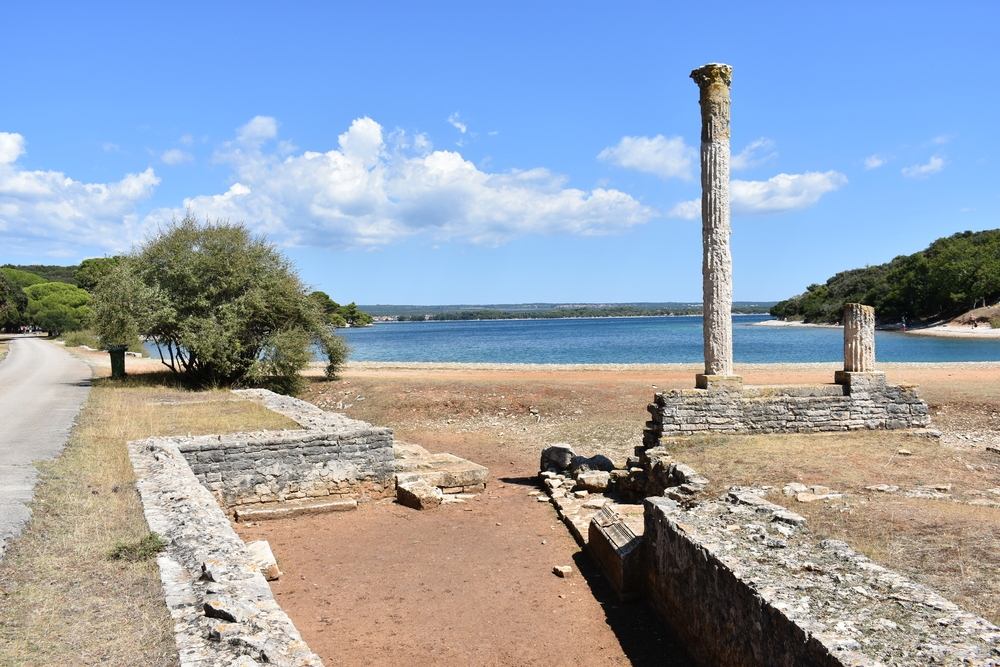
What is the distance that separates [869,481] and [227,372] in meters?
19.1

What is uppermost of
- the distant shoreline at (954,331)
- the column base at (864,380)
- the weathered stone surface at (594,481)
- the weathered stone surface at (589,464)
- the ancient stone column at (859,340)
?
the ancient stone column at (859,340)

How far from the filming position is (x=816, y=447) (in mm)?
12242

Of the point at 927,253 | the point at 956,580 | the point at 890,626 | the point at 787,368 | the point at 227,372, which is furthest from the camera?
the point at 927,253

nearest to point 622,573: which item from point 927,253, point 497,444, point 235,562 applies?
point 235,562

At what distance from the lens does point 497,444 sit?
17906mm

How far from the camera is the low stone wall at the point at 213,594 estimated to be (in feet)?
13.6

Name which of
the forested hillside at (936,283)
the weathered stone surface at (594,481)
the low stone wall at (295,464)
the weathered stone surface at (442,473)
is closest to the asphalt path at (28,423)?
the low stone wall at (295,464)

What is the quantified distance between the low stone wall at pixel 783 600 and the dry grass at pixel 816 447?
28.9 inches

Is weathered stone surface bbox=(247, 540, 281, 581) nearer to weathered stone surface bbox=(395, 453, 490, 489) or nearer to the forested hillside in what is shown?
weathered stone surface bbox=(395, 453, 490, 489)

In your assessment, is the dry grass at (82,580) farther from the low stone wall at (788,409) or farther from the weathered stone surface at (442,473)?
the low stone wall at (788,409)

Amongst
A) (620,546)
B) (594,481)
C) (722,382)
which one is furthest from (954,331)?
(620,546)

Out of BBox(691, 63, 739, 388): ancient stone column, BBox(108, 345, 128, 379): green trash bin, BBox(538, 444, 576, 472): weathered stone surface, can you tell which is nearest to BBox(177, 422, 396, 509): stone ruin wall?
BBox(538, 444, 576, 472): weathered stone surface

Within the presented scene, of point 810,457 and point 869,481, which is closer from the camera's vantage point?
point 869,481

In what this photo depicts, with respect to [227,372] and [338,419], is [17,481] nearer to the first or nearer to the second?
[338,419]
